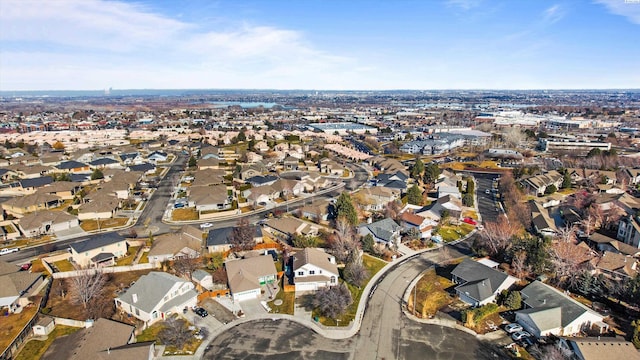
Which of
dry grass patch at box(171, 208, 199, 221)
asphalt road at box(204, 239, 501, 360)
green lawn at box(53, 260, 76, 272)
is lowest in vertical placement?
asphalt road at box(204, 239, 501, 360)

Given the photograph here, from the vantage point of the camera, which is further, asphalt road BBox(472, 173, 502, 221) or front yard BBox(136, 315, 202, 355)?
asphalt road BBox(472, 173, 502, 221)

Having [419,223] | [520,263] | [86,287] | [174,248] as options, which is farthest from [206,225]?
[520,263]

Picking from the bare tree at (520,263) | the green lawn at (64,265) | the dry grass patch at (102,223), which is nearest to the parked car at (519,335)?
the bare tree at (520,263)

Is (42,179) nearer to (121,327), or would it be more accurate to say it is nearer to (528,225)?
(121,327)

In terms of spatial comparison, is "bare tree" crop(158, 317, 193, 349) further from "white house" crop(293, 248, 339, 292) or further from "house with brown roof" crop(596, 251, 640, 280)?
"house with brown roof" crop(596, 251, 640, 280)

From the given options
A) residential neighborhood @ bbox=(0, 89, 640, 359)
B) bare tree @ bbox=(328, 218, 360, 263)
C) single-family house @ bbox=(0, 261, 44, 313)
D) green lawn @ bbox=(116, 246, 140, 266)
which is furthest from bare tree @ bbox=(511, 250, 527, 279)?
single-family house @ bbox=(0, 261, 44, 313)

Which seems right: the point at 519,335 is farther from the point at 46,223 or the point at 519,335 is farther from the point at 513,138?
the point at 513,138

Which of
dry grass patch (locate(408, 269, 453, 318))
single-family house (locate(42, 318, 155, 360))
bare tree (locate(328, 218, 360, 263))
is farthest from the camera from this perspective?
bare tree (locate(328, 218, 360, 263))
